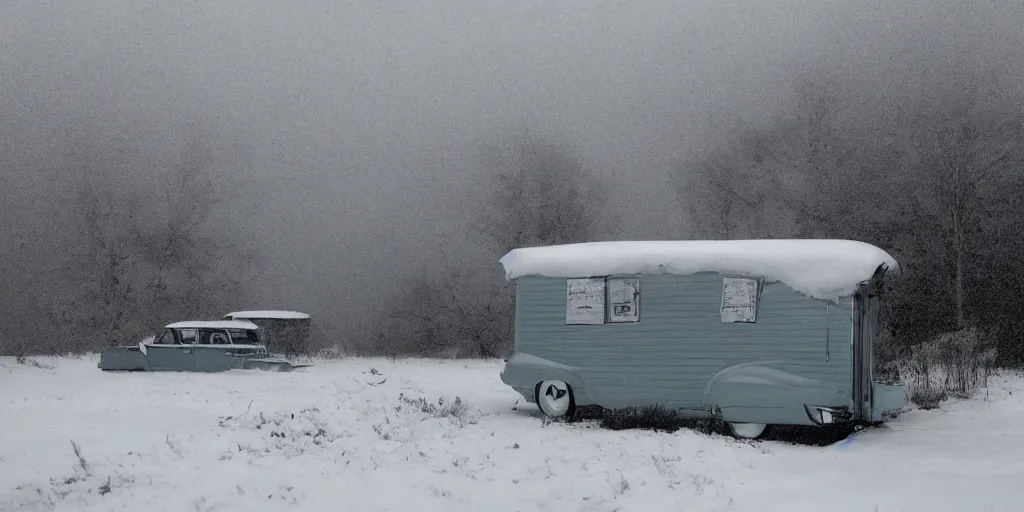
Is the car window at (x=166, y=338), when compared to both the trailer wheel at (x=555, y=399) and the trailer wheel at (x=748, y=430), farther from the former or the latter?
the trailer wheel at (x=748, y=430)

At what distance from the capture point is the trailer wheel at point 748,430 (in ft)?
38.7

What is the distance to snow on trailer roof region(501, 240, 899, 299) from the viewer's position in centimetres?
1156

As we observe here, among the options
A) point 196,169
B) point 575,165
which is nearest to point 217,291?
point 196,169

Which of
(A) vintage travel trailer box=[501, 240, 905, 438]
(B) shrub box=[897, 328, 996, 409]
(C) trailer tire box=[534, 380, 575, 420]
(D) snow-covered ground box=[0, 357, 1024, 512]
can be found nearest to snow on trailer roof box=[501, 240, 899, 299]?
(A) vintage travel trailer box=[501, 240, 905, 438]

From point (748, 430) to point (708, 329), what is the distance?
4.94 feet

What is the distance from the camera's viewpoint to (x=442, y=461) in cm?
932

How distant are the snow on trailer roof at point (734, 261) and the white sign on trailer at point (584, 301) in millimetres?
161

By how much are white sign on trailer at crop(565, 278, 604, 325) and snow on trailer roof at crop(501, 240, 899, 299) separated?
0.53ft

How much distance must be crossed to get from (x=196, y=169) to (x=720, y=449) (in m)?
32.6

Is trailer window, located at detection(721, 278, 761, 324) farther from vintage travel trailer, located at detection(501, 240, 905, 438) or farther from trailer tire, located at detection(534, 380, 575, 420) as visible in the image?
trailer tire, located at detection(534, 380, 575, 420)

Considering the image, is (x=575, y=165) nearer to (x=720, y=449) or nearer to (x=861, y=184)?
(x=861, y=184)

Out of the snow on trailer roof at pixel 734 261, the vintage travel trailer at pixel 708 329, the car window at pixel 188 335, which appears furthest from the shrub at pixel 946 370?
the car window at pixel 188 335

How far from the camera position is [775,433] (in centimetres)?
1234

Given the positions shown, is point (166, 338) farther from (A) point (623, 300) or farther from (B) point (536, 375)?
(A) point (623, 300)
